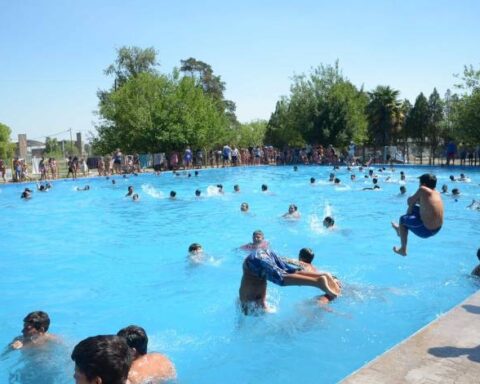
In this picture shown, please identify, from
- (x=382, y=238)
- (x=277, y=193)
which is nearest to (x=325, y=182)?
(x=277, y=193)

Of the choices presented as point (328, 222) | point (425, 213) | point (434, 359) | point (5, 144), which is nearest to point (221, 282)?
point (425, 213)

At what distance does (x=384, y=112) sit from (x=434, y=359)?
4434 centimetres

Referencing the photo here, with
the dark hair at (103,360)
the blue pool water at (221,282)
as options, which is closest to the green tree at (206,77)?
the blue pool water at (221,282)

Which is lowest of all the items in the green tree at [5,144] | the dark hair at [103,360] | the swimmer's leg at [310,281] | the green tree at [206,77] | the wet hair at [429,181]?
the swimmer's leg at [310,281]

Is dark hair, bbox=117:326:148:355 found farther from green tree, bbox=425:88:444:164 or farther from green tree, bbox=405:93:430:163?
green tree, bbox=425:88:444:164

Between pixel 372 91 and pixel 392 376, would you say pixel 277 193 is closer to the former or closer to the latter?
pixel 392 376

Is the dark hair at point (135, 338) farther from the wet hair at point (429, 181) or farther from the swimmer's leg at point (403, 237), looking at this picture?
the wet hair at point (429, 181)

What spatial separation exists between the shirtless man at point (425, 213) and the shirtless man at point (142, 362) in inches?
Answer: 140

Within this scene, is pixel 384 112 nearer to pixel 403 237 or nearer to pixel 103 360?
pixel 403 237

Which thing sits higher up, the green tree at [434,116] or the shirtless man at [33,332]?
the green tree at [434,116]

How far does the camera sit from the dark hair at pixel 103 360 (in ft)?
7.47

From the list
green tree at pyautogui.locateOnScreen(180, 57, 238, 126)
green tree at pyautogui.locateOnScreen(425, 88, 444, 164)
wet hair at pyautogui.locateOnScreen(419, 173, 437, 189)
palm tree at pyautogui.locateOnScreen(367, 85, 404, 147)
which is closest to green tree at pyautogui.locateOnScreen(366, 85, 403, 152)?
palm tree at pyautogui.locateOnScreen(367, 85, 404, 147)

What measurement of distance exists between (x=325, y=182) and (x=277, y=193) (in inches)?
176

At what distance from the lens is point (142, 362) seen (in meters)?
4.75
